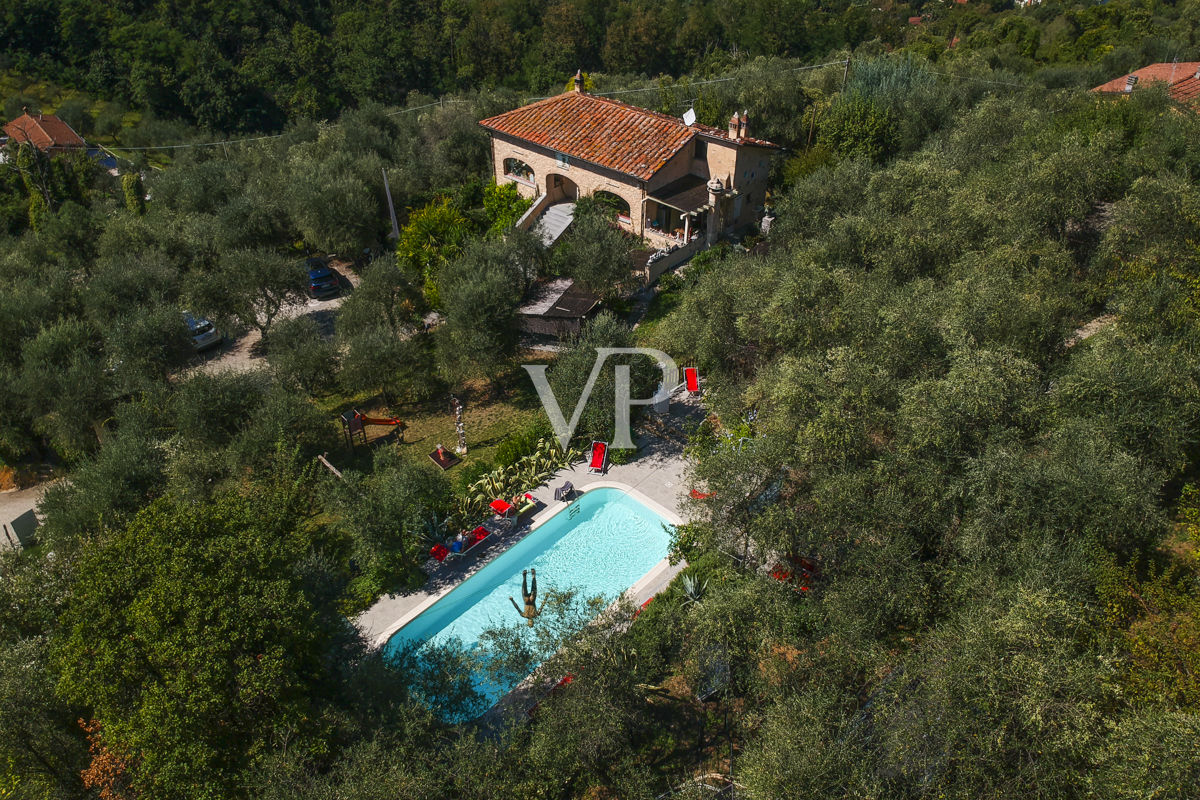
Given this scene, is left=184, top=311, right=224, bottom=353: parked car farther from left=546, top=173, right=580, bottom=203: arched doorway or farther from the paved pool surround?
the paved pool surround

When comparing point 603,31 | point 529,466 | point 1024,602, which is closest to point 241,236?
point 529,466

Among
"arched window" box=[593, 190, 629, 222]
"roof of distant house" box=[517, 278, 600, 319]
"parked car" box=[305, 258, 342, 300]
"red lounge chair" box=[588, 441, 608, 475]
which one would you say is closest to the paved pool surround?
"red lounge chair" box=[588, 441, 608, 475]

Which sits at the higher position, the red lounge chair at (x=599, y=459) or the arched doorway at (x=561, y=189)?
the arched doorway at (x=561, y=189)

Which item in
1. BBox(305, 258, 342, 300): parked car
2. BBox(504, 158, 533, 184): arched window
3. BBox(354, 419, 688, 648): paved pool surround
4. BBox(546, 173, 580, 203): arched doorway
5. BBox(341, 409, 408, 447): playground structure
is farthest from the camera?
BBox(504, 158, 533, 184): arched window

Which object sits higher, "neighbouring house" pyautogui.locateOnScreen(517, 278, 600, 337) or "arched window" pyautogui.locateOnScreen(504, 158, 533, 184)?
"arched window" pyautogui.locateOnScreen(504, 158, 533, 184)

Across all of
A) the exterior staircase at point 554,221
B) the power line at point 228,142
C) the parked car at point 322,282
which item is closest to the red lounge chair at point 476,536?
the exterior staircase at point 554,221

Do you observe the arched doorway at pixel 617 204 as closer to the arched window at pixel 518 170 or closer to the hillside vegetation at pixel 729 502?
the arched window at pixel 518 170

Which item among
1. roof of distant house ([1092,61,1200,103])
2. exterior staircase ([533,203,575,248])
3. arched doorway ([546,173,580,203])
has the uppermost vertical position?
roof of distant house ([1092,61,1200,103])

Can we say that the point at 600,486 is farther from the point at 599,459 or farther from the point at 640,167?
the point at 640,167
